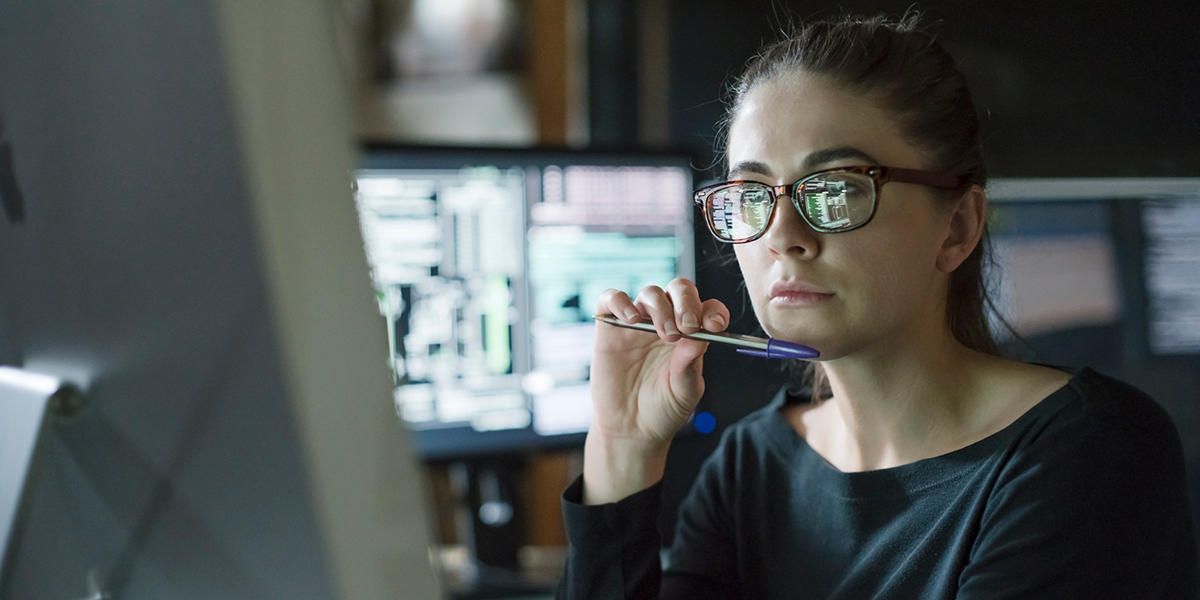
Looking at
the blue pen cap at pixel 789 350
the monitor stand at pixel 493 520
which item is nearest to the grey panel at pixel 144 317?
the blue pen cap at pixel 789 350

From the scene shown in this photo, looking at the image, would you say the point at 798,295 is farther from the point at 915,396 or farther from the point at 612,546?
the point at 612,546

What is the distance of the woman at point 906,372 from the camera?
53cm

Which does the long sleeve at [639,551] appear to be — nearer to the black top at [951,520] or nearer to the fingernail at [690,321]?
the black top at [951,520]

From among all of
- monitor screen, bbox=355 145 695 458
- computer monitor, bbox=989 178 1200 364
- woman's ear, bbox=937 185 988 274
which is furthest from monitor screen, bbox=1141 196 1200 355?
monitor screen, bbox=355 145 695 458

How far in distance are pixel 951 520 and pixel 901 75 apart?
0.28 meters

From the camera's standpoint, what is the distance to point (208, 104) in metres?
0.24

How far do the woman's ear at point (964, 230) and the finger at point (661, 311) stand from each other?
7.2 inches

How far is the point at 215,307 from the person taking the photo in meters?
0.26

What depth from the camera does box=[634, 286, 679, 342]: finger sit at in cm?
64

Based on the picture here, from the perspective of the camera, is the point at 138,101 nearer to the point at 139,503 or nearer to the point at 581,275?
the point at 139,503

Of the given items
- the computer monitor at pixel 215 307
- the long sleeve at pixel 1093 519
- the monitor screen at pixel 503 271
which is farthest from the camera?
the monitor screen at pixel 503 271

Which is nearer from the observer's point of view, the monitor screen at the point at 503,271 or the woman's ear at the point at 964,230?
the woman's ear at the point at 964,230

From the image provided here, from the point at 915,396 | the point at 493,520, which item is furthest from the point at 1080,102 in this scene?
the point at 493,520

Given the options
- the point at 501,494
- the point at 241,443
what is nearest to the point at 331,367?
the point at 241,443
